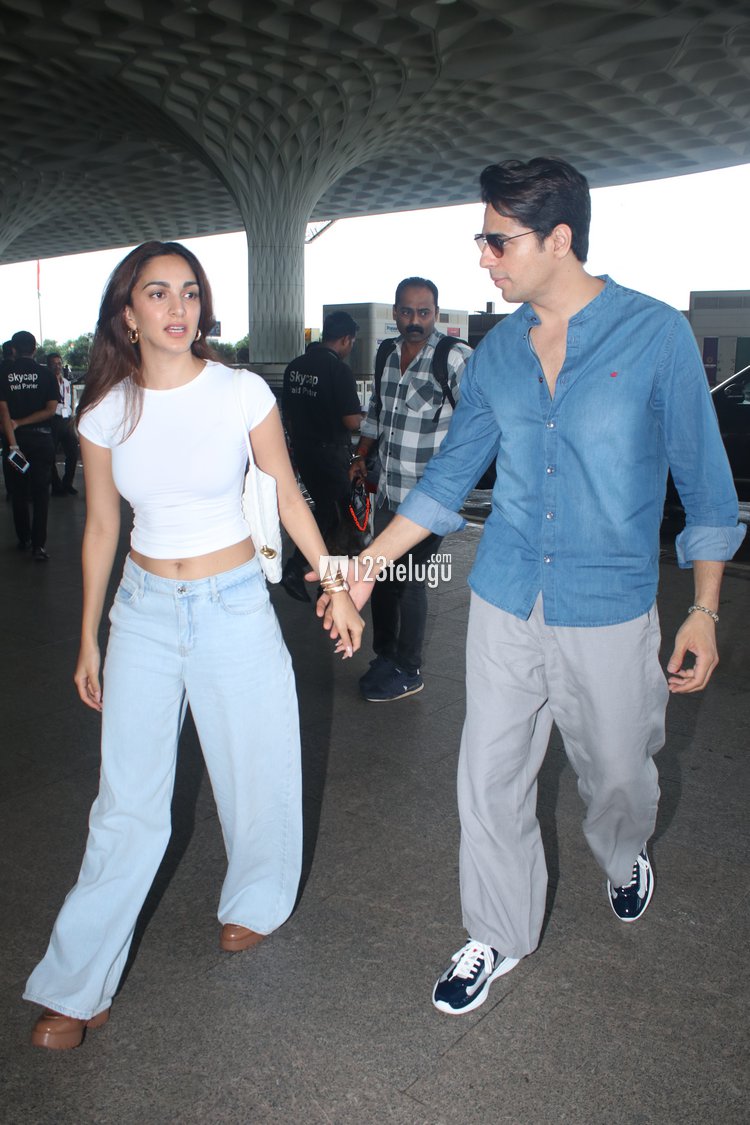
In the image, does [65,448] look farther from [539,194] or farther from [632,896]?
[539,194]

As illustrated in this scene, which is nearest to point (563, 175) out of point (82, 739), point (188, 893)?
point (188, 893)

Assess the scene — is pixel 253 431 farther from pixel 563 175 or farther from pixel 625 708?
pixel 625 708

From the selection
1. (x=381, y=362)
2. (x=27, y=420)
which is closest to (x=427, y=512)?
(x=381, y=362)

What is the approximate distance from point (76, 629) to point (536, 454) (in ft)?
14.9

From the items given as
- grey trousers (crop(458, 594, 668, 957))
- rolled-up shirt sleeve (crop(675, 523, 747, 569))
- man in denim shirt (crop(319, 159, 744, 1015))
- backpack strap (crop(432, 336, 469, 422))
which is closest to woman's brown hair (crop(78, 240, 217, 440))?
man in denim shirt (crop(319, 159, 744, 1015))

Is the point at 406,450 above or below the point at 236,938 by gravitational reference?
above

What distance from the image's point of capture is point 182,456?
233 centimetres

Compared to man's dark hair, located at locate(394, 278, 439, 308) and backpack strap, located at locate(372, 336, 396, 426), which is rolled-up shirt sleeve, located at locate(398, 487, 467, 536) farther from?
backpack strap, located at locate(372, 336, 396, 426)

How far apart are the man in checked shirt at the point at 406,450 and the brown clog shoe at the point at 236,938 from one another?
2.19 metres

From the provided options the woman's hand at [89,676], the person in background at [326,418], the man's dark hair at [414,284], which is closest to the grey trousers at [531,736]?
the woman's hand at [89,676]

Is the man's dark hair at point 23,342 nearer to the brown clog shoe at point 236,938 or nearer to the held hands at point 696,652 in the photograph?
the brown clog shoe at point 236,938

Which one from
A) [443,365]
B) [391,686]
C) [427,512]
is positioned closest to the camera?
[427,512]

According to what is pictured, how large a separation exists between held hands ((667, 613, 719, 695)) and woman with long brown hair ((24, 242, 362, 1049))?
812 millimetres

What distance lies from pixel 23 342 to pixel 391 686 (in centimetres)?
587
